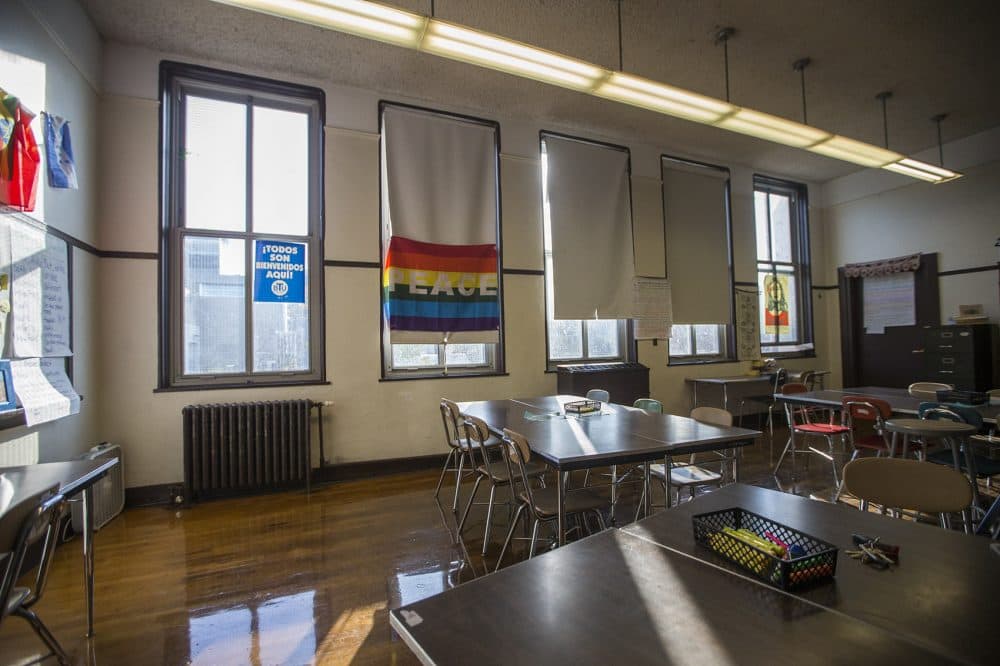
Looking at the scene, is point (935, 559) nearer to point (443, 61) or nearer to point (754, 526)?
point (754, 526)

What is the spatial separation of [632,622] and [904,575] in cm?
69

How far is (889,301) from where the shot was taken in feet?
23.7

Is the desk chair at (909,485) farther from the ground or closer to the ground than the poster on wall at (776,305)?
closer to the ground

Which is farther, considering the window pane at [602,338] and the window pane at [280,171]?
the window pane at [602,338]

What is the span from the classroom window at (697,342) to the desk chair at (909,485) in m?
4.69

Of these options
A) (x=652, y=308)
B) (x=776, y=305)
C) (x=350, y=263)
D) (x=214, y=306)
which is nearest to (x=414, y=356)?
(x=350, y=263)

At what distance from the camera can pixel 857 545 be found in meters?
1.20

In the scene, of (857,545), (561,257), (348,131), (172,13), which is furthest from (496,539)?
(172,13)

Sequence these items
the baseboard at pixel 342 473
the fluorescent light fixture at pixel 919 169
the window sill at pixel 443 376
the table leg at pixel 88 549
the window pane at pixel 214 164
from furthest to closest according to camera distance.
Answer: the window sill at pixel 443 376, the fluorescent light fixture at pixel 919 169, the window pane at pixel 214 164, the baseboard at pixel 342 473, the table leg at pixel 88 549

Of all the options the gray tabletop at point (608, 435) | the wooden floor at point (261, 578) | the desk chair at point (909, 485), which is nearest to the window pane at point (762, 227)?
the wooden floor at point (261, 578)

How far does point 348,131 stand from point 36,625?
4394 mm

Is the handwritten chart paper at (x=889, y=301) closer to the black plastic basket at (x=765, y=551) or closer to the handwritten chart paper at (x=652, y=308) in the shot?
the handwritten chart paper at (x=652, y=308)

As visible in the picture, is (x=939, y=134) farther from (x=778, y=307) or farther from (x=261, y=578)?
(x=261, y=578)

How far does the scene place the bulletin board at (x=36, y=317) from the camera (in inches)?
107
